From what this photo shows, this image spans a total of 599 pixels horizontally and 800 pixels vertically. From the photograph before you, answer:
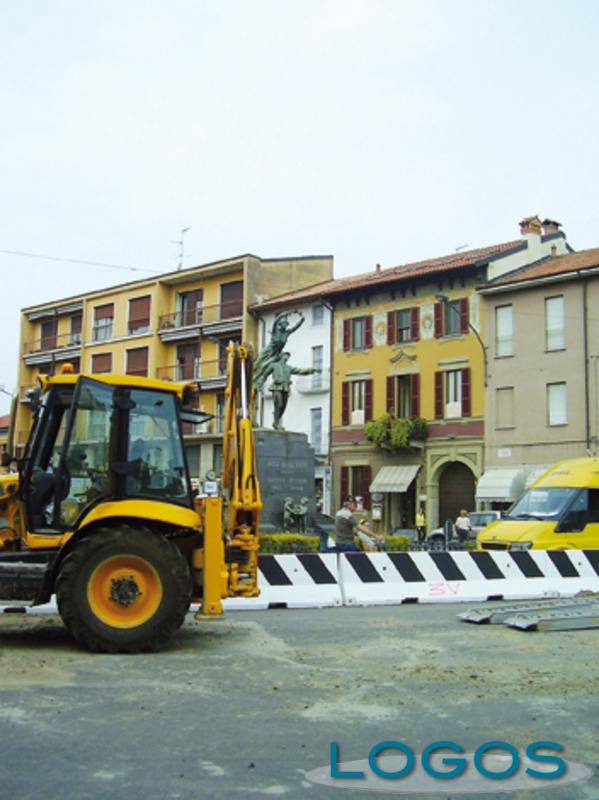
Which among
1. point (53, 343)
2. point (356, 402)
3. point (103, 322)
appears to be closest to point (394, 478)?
point (356, 402)

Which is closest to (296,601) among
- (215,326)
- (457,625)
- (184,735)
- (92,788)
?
(457,625)

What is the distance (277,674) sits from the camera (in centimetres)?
705

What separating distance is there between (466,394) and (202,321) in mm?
17949

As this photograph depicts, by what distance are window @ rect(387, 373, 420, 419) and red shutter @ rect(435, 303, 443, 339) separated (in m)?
2.32

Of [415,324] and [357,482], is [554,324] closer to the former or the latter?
[415,324]

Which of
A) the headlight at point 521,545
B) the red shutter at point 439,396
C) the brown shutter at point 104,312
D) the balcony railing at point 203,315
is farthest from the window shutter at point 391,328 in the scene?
the headlight at point 521,545

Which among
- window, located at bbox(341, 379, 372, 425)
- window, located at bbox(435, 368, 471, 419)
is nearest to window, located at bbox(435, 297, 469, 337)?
window, located at bbox(435, 368, 471, 419)

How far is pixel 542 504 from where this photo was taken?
17781 mm

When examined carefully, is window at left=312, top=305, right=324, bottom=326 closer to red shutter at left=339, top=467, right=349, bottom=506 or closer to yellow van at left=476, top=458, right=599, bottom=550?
red shutter at left=339, top=467, right=349, bottom=506

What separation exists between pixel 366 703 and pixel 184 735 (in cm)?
138

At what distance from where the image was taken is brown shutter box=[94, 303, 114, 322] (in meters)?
56.4

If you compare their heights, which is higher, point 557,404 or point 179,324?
point 179,324

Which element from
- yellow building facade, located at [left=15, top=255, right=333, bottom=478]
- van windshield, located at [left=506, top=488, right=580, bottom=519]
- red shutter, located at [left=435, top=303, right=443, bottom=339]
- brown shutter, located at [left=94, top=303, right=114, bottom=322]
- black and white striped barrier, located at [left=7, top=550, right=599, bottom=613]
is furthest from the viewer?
brown shutter, located at [left=94, top=303, right=114, bottom=322]

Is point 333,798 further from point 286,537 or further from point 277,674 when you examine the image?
point 286,537
